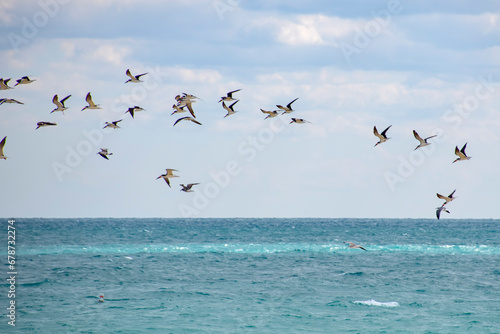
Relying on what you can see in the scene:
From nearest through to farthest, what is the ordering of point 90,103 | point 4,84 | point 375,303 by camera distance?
point 4,84 < point 90,103 < point 375,303

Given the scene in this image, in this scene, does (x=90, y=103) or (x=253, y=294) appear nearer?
(x=90, y=103)

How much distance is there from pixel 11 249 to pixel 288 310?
1623 inches

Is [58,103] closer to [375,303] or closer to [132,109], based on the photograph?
[132,109]

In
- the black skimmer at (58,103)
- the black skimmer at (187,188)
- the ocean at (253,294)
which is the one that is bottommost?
the ocean at (253,294)

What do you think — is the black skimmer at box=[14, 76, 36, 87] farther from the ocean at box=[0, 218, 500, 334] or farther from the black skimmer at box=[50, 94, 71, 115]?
the ocean at box=[0, 218, 500, 334]

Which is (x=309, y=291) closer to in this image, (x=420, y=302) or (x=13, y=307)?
(x=420, y=302)

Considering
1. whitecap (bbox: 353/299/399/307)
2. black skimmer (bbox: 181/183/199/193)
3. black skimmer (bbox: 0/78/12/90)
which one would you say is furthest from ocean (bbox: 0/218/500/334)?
black skimmer (bbox: 0/78/12/90)

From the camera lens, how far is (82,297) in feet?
133

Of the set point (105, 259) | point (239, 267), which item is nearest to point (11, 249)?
point (105, 259)

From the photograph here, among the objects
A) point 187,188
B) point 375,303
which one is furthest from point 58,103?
point 375,303

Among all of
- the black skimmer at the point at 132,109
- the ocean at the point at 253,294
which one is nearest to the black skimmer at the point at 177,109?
the black skimmer at the point at 132,109

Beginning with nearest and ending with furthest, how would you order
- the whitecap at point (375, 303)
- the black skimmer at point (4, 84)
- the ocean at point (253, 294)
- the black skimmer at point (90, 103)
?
the black skimmer at point (4, 84)
the black skimmer at point (90, 103)
the ocean at point (253, 294)
the whitecap at point (375, 303)

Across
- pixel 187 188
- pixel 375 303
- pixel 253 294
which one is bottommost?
pixel 253 294

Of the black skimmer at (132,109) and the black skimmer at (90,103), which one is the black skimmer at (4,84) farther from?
the black skimmer at (132,109)
